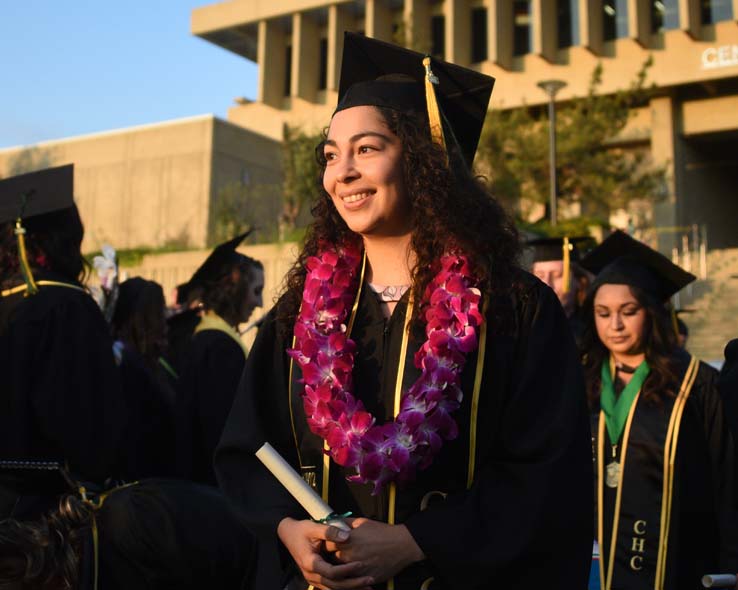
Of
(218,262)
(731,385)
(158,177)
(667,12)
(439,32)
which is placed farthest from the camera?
(439,32)

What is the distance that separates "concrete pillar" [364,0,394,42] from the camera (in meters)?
36.6

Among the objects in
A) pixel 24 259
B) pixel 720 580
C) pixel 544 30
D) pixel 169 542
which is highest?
pixel 544 30

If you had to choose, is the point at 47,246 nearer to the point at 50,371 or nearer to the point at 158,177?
the point at 50,371

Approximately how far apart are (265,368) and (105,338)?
1.38 meters

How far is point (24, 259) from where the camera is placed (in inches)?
155

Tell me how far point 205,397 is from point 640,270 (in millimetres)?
2671

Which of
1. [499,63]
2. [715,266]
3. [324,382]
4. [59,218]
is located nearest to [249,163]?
[499,63]

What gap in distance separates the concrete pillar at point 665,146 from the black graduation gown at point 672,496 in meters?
27.3

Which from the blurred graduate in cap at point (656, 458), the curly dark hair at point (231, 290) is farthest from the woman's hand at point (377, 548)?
the curly dark hair at point (231, 290)

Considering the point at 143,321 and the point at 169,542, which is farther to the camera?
the point at 143,321

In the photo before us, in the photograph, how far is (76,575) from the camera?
2.91 m

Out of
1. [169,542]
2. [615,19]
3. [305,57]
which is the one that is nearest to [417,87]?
[169,542]

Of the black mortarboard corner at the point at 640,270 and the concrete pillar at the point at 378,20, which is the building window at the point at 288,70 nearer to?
the concrete pillar at the point at 378,20

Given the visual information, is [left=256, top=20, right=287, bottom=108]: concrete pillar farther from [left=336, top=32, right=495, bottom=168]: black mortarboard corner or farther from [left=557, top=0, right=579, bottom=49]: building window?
[left=336, top=32, right=495, bottom=168]: black mortarboard corner
